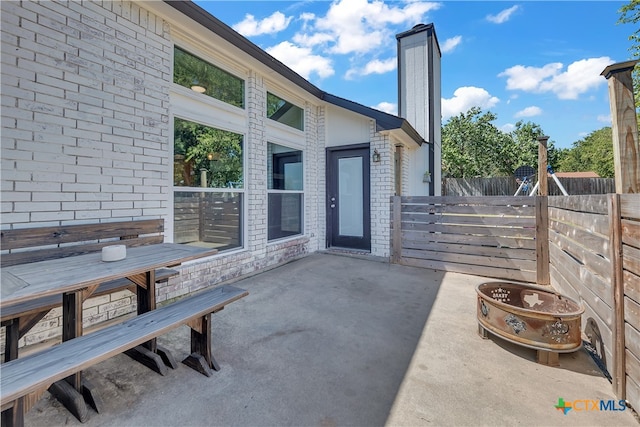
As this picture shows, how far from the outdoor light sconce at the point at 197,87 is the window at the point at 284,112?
1.33m

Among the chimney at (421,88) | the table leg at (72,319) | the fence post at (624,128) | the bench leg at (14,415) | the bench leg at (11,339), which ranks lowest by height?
the bench leg at (14,415)

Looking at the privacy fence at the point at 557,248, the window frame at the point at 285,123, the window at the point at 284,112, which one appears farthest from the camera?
the window at the point at 284,112

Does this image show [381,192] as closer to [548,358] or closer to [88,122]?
[548,358]

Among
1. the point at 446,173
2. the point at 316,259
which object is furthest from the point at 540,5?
the point at 446,173

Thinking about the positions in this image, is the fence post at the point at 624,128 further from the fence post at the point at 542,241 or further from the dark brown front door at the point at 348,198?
the dark brown front door at the point at 348,198

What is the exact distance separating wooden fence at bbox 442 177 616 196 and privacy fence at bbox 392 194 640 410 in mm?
8891

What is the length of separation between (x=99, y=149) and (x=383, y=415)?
318cm

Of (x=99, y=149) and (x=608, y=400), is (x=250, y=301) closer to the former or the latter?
(x=99, y=149)

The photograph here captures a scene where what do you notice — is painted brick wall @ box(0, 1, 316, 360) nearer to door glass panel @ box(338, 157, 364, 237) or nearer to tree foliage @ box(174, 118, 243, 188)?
tree foliage @ box(174, 118, 243, 188)

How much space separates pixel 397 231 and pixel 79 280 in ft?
14.4

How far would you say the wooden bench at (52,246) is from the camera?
1701mm

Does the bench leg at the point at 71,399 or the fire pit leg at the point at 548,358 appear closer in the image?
the bench leg at the point at 71,399

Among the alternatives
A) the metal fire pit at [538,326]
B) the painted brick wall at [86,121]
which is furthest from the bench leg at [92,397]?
the metal fire pit at [538,326]

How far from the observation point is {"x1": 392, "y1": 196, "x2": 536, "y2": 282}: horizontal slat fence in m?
3.99
